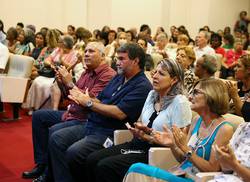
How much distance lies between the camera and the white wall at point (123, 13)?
1108 cm

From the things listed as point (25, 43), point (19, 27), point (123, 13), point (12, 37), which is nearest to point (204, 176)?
point (25, 43)

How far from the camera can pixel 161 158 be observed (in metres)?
2.52

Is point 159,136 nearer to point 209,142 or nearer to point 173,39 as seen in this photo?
point 209,142

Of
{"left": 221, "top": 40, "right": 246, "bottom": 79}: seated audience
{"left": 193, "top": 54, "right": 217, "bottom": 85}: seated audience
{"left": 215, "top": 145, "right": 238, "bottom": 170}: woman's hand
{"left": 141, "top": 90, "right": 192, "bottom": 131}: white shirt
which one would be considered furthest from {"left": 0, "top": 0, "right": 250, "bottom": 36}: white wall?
{"left": 215, "top": 145, "right": 238, "bottom": 170}: woman's hand

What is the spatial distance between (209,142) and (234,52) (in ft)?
19.2

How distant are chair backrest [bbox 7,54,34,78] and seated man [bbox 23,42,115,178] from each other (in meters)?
2.03

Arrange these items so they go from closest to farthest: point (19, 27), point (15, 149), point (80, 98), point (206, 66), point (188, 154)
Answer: point (188, 154) → point (80, 98) → point (206, 66) → point (15, 149) → point (19, 27)

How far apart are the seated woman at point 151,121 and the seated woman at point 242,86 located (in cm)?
58

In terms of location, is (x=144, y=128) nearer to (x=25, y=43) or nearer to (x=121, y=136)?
(x=121, y=136)

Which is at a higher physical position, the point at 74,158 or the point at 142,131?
the point at 142,131

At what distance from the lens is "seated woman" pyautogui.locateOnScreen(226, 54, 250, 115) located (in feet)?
10.3

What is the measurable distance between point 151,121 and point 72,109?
1.00 meters

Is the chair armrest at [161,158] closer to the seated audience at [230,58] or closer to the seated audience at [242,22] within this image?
the seated audience at [230,58]

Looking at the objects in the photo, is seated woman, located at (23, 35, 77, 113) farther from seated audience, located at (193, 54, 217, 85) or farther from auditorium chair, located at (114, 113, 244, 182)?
auditorium chair, located at (114, 113, 244, 182)
